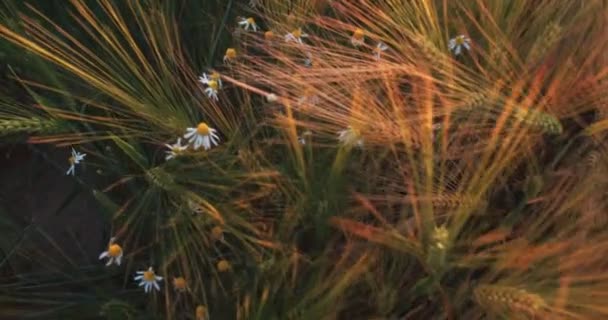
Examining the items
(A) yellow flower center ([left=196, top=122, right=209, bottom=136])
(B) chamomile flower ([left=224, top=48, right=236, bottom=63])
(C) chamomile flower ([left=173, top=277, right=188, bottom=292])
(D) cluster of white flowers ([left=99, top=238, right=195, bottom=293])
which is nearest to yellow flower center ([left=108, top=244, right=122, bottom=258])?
(D) cluster of white flowers ([left=99, top=238, right=195, bottom=293])

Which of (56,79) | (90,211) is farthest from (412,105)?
(90,211)

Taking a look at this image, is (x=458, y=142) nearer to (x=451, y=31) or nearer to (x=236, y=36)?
(x=451, y=31)

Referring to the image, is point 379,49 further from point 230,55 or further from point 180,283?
point 180,283

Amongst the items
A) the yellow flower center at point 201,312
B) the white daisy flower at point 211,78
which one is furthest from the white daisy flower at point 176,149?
the yellow flower center at point 201,312

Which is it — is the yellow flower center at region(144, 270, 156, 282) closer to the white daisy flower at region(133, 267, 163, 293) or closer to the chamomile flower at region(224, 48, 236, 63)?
the white daisy flower at region(133, 267, 163, 293)

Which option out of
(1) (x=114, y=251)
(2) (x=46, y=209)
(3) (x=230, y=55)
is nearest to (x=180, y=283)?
(1) (x=114, y=251)
